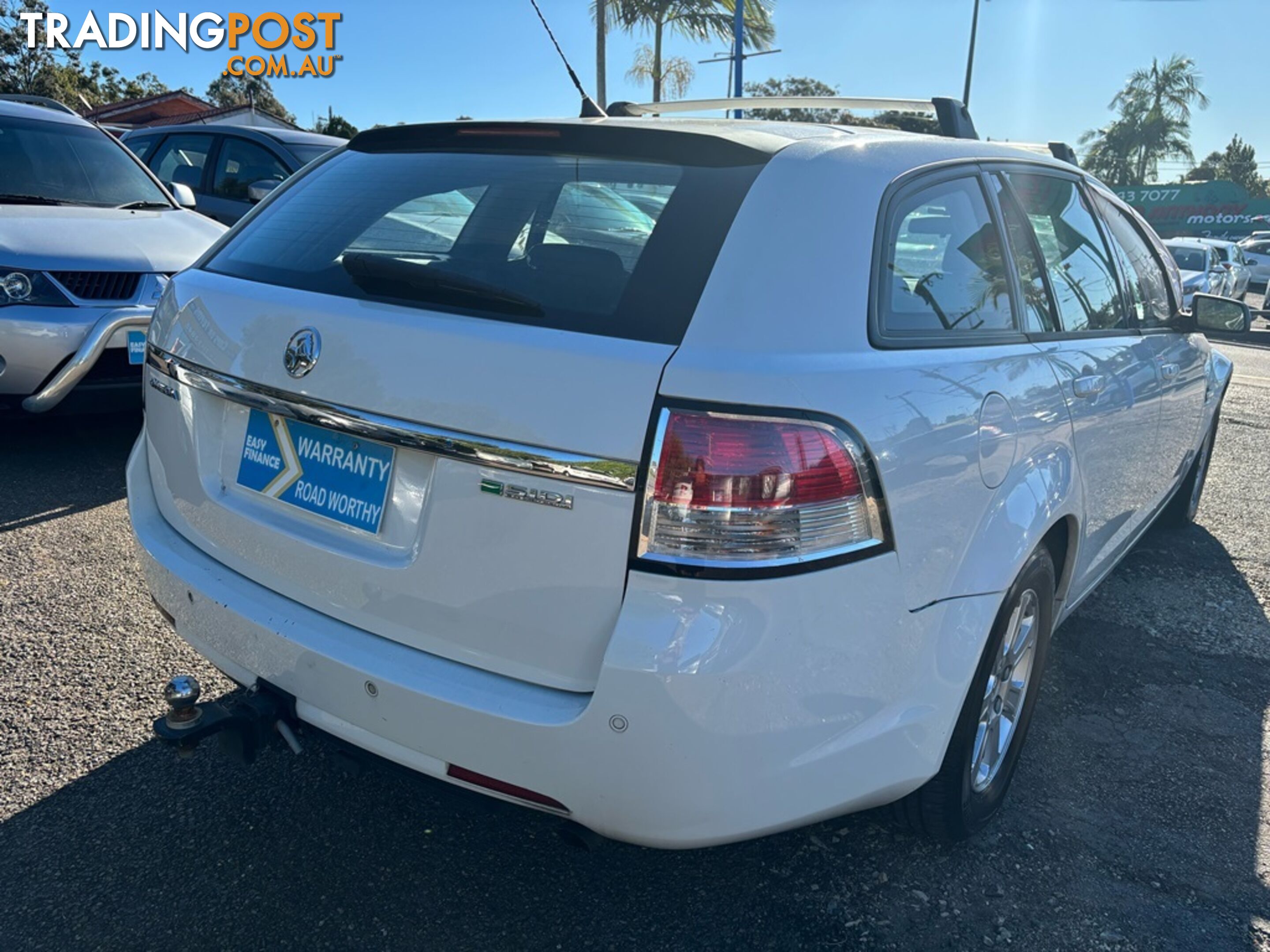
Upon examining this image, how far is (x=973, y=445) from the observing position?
2.15 meters

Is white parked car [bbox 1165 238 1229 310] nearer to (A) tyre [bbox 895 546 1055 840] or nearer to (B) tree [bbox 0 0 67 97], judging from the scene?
(A) tyre [bbox 895 546 1055 840]

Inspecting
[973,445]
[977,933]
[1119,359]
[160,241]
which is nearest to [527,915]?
[977,933]

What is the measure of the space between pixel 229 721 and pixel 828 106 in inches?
107

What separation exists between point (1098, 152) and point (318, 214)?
5639 centimetres

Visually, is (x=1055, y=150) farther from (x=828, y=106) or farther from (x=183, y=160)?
(x=183, y=160)

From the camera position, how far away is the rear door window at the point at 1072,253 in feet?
9.53

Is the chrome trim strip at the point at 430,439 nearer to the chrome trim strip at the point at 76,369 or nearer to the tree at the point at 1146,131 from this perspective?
the chrome trim strip at the point at 76,369

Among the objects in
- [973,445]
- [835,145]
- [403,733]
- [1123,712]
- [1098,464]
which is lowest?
[1123,712]

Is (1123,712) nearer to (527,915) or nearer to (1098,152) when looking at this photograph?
(527,915)

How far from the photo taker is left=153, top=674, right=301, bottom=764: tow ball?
7.00 feet

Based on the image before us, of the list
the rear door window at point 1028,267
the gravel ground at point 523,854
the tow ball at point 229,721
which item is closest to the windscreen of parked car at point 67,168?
the gravel ground at point 523,854

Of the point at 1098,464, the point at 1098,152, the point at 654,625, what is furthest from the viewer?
the point at 1098,152

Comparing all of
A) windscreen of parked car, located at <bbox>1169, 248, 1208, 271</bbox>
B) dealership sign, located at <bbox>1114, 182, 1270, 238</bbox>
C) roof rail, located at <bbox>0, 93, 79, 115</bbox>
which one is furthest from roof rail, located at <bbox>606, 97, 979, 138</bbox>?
dealership sign, located at <bbox>1114, 182, 1270, 238</bbox>

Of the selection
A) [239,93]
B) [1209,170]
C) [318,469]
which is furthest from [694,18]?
[1209,170]
